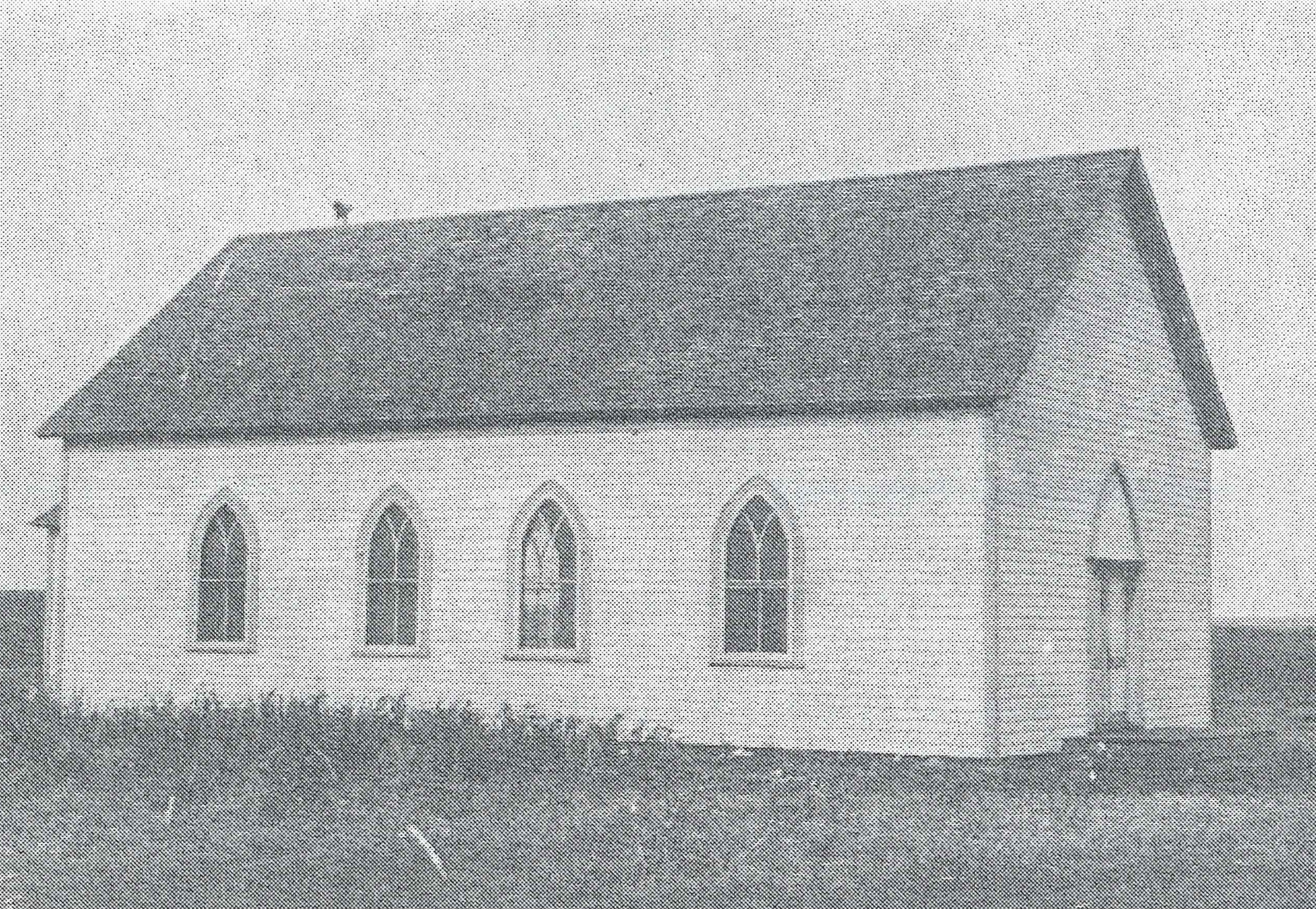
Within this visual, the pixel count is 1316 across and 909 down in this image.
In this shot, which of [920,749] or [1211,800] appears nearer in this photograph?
[1211,800]

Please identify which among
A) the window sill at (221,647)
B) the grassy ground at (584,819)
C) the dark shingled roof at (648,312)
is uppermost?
the dark shingled roof at (648,312)

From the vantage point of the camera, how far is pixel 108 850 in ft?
56.3

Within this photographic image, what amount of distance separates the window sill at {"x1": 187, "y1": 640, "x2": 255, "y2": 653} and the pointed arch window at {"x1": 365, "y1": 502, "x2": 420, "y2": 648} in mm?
2028

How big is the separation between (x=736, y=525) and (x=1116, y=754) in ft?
18.8

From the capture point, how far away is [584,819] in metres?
19.4

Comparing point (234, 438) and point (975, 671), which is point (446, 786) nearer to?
point (975, 671)

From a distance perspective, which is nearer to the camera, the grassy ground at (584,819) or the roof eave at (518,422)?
the grassy ground at (584,819)

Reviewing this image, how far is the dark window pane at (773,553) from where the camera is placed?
1089 inches

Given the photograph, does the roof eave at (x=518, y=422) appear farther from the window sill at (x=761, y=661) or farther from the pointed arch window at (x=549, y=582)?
the window sill at (x=761, y=661)

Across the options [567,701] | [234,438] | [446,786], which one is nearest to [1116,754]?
[567,701]

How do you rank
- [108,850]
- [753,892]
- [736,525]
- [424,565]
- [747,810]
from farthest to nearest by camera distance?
[424,565]
[736,525]
[747,810]
[108,850]
[753,892]

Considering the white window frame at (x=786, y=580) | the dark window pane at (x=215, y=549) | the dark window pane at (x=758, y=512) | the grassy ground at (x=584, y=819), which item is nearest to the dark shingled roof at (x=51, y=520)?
the dark window pane at (x=215, y=549)

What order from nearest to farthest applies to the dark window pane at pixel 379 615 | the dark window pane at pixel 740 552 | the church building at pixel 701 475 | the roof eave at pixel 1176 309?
the church building at pixel 701 475
the dark window pane at pixel 740 552
the roof eave at pixel 1176 309
the dark window pane at pixel 379 615

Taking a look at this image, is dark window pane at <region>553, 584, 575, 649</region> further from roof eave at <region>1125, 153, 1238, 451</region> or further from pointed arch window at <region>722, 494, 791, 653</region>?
roof eave at <region>1125, 153, 1238, 451</region>
